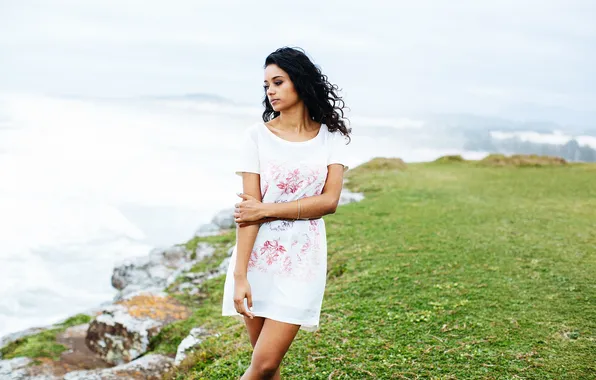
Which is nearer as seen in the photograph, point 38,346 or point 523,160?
point 38,346

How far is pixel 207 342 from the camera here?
248 inches

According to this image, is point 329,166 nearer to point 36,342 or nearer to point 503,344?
point 503,344

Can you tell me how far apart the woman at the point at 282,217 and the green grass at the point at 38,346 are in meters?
5.61

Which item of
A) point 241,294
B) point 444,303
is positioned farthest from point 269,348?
point 444,303

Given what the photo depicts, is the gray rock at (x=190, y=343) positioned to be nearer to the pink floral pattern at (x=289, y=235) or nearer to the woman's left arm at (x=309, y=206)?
the pink floral pattern at (x=289, y=235)

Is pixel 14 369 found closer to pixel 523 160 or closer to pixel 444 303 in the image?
pixel 444 303

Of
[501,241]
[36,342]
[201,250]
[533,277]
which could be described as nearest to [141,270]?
[201,250]

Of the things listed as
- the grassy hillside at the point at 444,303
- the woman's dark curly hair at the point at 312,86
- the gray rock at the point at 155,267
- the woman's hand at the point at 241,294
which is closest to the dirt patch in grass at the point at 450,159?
the grassy hillside at the point at 444,303

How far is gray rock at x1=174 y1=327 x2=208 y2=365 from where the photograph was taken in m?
6.24

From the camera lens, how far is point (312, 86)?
11.2ft

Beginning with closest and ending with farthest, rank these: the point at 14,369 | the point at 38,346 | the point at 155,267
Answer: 1. the point at 14,369
2. the point at 38,346
3. the point at 155,267

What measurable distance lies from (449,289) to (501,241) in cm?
332

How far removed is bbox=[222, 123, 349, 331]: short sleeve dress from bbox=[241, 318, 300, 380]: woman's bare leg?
55 millimetres

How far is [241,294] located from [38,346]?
242 inches
